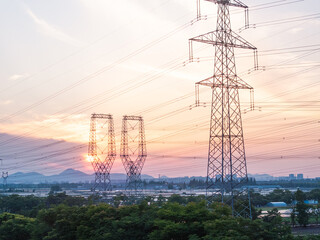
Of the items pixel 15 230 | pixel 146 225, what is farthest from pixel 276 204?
pixel 146 225

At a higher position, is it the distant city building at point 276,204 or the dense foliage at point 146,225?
the dense foliage at point 146,225

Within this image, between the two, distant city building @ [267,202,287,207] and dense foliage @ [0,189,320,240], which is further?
distant city building @ [267,202,287,207]

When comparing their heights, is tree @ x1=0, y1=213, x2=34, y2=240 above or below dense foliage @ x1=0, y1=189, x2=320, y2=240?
below

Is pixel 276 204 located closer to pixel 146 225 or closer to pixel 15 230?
pixel 15 230

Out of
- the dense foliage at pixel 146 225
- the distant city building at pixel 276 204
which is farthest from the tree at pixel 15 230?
the distant city building at pixel 276 204

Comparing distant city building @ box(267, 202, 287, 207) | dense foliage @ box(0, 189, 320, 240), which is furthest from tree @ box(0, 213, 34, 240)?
distant city building @ box(267, 202, 287, 207)

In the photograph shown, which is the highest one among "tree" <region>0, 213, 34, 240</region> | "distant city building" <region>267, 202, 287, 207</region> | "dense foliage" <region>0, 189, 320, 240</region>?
"dense foliage" <region>0, 189, 320, 240</region>

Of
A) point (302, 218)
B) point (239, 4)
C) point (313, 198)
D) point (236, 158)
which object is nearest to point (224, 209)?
point (236, 158)

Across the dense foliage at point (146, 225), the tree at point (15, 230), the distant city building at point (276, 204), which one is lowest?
the distant city building at point (276, 204)

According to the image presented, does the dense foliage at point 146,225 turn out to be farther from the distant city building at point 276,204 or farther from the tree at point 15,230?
the distant city building at point 276,204

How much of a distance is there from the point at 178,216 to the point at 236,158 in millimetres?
6821

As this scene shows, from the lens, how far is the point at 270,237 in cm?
2291

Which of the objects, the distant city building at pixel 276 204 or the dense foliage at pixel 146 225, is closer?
the dense foliage at pixel 146 225

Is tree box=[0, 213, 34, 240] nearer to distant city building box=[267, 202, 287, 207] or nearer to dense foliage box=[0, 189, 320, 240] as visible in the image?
dense foliage box=[0, 189, 320, 240]
